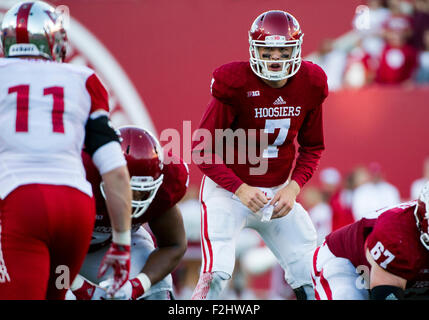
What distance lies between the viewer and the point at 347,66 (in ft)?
30.7

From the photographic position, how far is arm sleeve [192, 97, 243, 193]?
4.09 m

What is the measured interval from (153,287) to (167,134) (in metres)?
5.36

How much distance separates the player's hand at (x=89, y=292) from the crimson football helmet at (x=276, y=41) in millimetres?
1373

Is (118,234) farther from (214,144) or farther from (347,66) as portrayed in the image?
(347,66)

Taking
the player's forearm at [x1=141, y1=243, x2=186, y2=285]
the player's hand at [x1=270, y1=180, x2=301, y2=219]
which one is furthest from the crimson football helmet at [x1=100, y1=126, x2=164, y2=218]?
the player's hand at [x1=270, y1=180, x2=301, y2=219]

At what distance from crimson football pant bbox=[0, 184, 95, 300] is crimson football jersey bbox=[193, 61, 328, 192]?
1.42m

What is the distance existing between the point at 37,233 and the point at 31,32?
2.50ft

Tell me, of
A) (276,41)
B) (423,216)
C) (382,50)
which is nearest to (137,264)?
(276,41)

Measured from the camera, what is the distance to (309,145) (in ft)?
14.6

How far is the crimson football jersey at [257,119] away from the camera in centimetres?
410

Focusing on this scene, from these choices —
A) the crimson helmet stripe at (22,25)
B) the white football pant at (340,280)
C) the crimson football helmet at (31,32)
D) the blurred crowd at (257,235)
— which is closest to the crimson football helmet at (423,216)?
the white football pant at (340,280)
